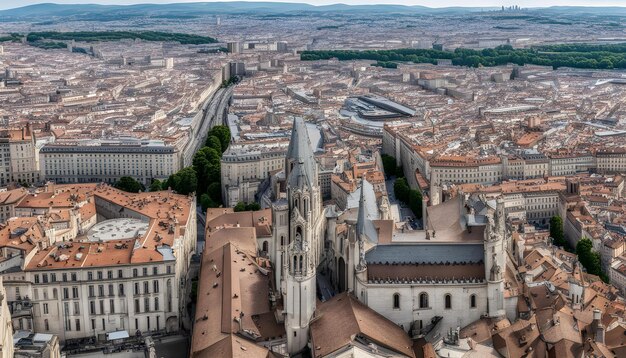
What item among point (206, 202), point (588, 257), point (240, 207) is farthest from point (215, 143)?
point (588, 257)

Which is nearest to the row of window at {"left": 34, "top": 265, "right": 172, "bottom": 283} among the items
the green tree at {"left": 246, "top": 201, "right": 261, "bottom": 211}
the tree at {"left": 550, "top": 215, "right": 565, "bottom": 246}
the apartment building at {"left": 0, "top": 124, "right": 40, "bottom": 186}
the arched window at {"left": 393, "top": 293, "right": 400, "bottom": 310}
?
the arched window at {"left": 393, "top": 293, "right": 400, "bottom": 310}

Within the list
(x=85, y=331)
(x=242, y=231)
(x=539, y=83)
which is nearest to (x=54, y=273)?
(x=85, y=331)

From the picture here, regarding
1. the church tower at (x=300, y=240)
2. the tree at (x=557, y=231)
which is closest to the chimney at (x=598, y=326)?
the church tower at (x=300, y=240)

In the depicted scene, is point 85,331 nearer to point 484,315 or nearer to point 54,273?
point 54,273

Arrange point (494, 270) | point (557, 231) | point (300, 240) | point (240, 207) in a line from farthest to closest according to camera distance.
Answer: point (240, 207) < point (557, 231) < point (494, 270) < point (300, 240)

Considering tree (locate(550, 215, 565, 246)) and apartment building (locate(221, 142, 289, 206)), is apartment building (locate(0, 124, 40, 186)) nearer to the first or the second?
apartment building (locate(221, 142, 289, 206))

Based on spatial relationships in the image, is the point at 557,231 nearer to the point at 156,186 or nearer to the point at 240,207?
the point at 240,207
